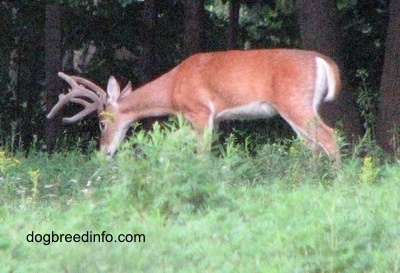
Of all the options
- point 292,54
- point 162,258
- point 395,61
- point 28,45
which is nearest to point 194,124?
point 292,54

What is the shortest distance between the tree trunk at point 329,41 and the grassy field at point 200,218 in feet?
9.88

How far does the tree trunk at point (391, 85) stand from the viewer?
11.3m

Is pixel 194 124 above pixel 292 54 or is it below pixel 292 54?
below

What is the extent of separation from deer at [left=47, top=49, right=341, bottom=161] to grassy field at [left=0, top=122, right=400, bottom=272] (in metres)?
1.82

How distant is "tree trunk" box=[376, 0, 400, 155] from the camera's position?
11.3m

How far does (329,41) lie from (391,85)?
2.82ft

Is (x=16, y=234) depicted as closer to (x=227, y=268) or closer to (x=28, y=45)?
(x=227, y=268)

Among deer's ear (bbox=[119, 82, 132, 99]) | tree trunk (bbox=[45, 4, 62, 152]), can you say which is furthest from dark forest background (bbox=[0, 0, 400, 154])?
deer's ear (bbox=[119, 82, 132, 99])

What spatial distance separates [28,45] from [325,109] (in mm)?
4712

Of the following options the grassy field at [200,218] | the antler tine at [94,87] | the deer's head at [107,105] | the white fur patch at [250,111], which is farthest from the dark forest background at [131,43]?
the grassy field at [200,218]

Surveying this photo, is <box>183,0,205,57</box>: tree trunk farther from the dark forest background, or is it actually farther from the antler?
the antler

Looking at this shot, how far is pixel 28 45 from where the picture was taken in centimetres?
1498

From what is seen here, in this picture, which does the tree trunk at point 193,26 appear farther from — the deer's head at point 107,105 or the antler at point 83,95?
the antler at point 83,95

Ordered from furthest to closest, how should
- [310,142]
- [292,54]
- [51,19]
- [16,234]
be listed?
[51,19] → [292,54] → [310,142] → [16,234]
